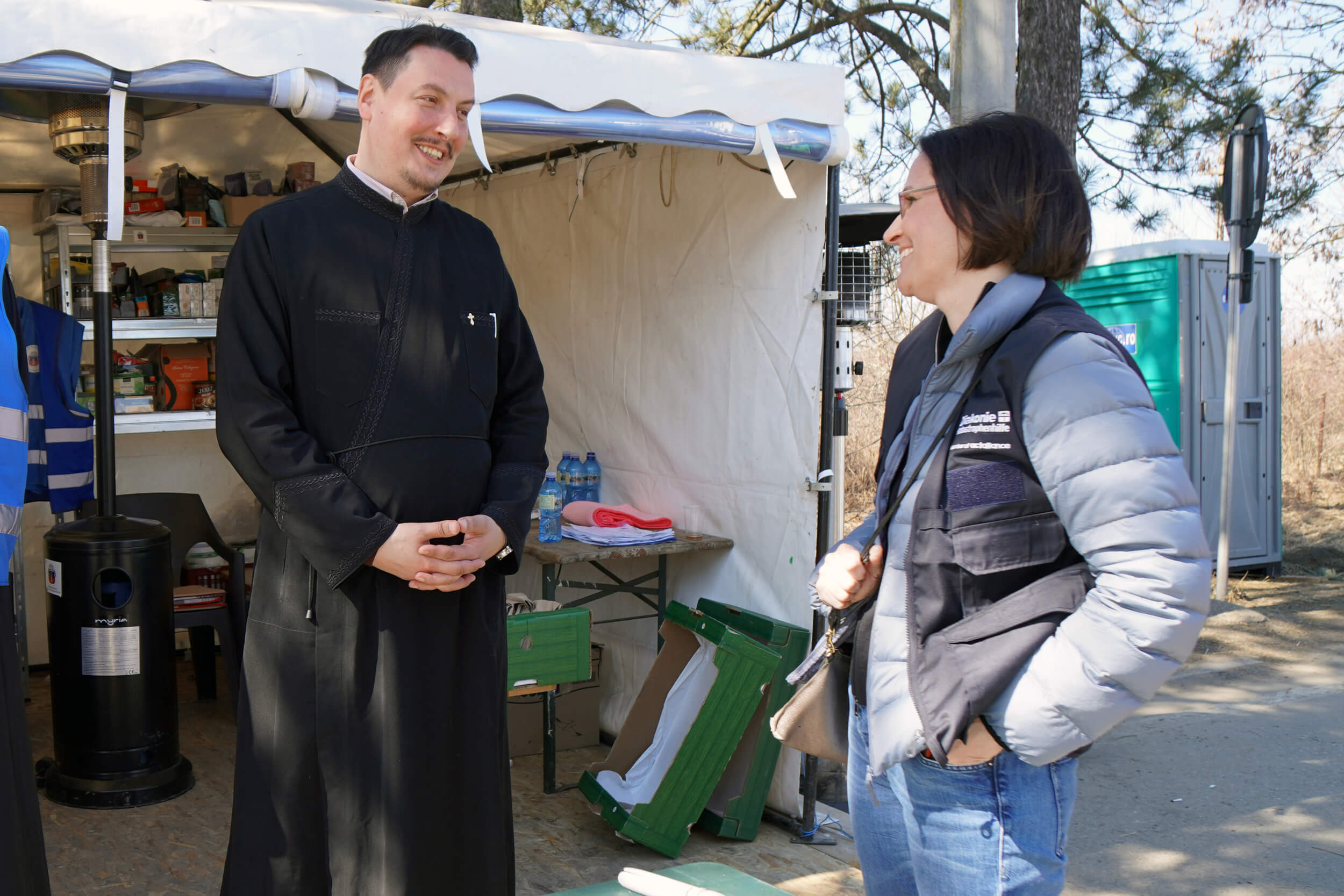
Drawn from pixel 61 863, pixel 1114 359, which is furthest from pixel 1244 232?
pixel 61 863

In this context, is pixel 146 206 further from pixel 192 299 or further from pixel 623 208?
pixel 623 208

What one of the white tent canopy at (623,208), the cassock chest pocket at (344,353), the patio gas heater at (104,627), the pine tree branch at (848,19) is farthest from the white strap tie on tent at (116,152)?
the pine tree branch at (848,19)

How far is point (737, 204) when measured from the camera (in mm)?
4102

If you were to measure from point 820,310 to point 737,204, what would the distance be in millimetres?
584

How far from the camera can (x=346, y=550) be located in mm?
2074

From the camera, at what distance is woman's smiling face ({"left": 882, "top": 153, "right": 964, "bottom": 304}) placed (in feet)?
5.43

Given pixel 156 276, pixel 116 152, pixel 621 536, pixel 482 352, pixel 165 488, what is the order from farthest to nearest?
pixel 165 488
pixel 156 276
pixel 621 536
pixel 116 152
pixel 482 352

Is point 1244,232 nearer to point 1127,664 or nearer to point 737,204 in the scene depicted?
point 737,204

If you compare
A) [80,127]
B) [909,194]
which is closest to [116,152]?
[80,127]

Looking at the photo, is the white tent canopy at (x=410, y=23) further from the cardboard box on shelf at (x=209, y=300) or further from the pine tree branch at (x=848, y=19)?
the pine tree branch at (x=848, y=19)

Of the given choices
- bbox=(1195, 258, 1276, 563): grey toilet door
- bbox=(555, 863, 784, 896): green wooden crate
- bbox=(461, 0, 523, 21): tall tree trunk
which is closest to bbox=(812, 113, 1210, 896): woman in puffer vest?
bbox=(555, 863, 784, 896): green wooden crate

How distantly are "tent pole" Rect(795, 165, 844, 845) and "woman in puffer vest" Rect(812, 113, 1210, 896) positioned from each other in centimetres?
204

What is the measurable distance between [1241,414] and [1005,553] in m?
7.53

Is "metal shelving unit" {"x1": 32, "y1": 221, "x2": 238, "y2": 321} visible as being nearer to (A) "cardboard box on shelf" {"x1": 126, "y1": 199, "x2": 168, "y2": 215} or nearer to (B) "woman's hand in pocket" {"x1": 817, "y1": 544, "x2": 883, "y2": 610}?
(A) "cardboard box on shelf" {"x1": 126, "y1": 199, "x2": 168, "y2": 215}
